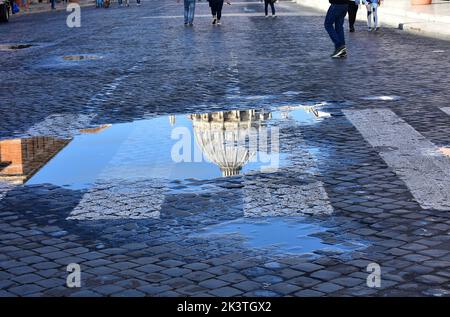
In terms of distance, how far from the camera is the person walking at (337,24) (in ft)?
57.3

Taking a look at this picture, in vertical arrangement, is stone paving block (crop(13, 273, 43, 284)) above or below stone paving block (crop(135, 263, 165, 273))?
below

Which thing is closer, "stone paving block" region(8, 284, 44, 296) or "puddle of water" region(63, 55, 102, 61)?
"stone paving block" region(8, 284, 44, 296)

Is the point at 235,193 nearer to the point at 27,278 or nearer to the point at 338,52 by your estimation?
the point at 27,278

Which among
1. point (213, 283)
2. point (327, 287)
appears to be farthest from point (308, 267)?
point (213, 283)

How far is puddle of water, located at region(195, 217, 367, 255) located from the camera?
17.9 ft

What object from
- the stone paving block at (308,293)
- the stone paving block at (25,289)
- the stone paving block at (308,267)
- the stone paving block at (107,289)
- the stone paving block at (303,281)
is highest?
the stone paving block at (308,293)

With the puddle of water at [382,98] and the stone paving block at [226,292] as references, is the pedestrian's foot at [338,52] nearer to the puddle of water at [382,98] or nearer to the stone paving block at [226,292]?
the puddle of water at [382,98]

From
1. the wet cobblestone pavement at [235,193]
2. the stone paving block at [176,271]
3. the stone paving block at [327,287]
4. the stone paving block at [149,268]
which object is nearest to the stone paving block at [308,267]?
the wet cobblestone pavement at [235,193]

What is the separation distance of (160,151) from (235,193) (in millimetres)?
1989

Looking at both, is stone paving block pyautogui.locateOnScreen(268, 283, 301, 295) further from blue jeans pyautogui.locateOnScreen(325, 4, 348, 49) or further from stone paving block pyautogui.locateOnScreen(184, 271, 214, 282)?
blue jeans pyautogui.locateOnScreen(325, 4, 348, 49)

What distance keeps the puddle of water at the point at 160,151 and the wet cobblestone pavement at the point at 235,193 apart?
0.13 feet

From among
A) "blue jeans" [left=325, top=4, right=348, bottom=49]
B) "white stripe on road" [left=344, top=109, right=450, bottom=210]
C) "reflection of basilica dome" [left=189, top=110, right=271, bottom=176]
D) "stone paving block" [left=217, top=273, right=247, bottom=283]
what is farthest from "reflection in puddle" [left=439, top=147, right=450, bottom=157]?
"blue jeans" [left=325, top=4, right=348, bottom=49]

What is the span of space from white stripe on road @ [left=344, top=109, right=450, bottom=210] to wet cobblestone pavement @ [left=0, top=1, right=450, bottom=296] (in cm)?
2

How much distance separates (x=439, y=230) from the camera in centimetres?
575
